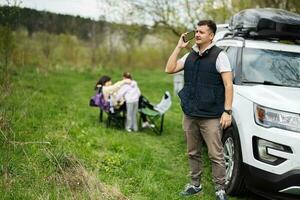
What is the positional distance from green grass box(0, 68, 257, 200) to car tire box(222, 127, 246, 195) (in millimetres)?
277

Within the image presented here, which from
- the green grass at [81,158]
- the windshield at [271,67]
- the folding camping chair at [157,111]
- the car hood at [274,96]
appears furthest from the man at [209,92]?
the folding camping chair at [157,111]

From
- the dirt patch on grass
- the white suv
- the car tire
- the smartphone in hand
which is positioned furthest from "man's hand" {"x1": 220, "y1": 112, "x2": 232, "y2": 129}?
the dirt patch on grass

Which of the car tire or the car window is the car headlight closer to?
the car tire

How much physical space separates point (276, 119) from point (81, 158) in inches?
102

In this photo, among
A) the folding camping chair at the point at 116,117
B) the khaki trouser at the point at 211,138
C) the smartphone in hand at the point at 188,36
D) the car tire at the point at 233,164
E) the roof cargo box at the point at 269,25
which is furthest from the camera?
the folding camping chair at the point at 116,117

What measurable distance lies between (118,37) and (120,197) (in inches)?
843

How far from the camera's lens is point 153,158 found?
24.6ft

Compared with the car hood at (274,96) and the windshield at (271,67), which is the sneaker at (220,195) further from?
the windshield at (271,67)

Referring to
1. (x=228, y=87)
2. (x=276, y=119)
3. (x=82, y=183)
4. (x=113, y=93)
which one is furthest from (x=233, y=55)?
(x=113, y=93)

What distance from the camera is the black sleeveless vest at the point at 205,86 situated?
5.39m

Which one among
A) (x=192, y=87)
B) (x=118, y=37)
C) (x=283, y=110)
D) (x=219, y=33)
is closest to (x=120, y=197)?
(x=192, y=87)

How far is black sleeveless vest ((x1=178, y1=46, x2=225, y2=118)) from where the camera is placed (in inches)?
212

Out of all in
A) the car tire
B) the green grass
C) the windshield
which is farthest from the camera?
the windshield

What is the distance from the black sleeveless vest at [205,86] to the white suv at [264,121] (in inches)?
17.6
